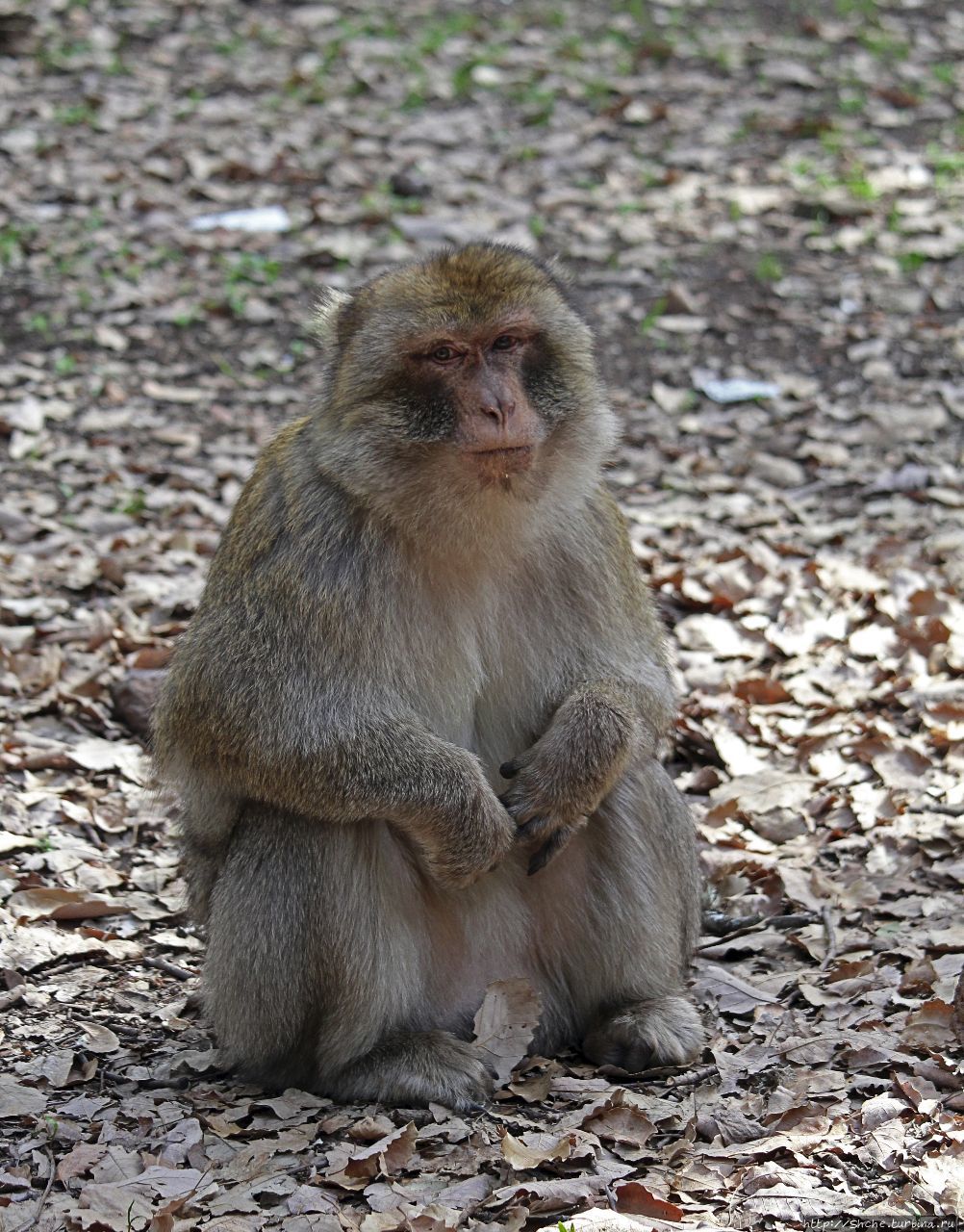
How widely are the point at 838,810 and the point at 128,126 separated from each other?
8.28m

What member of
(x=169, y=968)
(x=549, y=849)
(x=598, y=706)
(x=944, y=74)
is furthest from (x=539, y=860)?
(x=944, y=74)

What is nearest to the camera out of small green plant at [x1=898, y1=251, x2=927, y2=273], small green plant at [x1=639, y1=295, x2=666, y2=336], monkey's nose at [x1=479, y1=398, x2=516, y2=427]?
monkey's nose at [x1=479, y1=398, x2=516, y2=427]

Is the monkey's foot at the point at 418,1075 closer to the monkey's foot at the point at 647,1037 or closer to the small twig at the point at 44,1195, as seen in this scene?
the monkey's foot at the point at 647,1037

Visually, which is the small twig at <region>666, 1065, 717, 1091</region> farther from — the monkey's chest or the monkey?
the monkey's chest

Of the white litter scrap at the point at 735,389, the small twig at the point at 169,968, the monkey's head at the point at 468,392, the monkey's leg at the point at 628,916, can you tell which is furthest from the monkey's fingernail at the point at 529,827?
the white litter scrap at the point at 735,389

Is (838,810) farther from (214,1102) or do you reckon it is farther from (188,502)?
(188,502)

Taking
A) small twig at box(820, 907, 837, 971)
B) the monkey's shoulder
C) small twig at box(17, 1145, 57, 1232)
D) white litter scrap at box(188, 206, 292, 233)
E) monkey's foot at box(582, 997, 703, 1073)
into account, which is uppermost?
the monkey's shoulder

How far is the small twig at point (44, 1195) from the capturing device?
4.07 metres

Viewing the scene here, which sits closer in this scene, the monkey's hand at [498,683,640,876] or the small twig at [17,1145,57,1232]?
the small twig at [17,1145,57,1232]

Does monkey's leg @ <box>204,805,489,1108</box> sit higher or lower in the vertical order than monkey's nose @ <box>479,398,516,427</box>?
lower

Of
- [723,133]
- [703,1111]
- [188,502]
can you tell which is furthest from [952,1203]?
[723,133]

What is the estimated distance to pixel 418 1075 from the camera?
180 inches

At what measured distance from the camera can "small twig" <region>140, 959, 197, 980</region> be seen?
544cm

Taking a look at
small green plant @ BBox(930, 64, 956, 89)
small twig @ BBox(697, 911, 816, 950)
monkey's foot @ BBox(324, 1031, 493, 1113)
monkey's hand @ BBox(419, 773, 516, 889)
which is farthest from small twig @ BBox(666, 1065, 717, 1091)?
small green plant @ BBox(930, 64, 956, 89)
